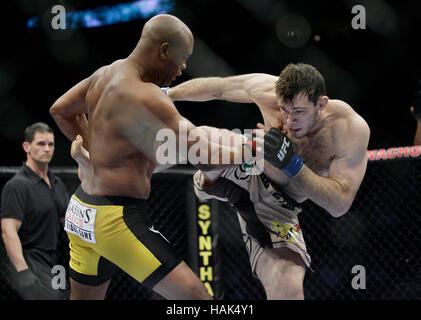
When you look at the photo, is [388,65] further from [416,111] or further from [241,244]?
[241,244]

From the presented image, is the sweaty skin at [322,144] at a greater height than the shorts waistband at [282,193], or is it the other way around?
the sweaty skin at [322,144]

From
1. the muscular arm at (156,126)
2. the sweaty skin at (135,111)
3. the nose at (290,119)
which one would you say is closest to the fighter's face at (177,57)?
Answer: the sweaty skin at (135,111)

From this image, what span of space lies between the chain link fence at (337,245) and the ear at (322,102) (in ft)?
3.44

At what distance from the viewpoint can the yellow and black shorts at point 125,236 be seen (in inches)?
66.6

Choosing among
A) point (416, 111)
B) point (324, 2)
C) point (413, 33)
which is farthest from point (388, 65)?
point (416, 111)

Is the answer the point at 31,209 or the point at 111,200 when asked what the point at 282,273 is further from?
the point at 31,209

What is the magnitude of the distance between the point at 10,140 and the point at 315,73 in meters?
3.05

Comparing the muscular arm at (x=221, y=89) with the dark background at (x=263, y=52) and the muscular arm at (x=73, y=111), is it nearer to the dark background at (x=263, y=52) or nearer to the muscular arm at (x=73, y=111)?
the muscular arm at (x=73, y=111)

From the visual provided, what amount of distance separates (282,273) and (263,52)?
2245 mm

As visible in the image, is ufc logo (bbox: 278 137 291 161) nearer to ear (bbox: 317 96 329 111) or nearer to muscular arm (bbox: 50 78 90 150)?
ear (bbox: 317 96 329 111)

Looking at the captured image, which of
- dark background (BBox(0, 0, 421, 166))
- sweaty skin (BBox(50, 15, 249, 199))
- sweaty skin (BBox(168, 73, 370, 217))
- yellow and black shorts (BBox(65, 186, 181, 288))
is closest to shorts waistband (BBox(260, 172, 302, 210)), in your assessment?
sweaty skin (BBox(168, 73, 370, 217))

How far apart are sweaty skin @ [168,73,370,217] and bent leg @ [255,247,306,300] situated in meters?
0.24

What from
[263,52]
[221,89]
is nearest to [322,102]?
[221,89]

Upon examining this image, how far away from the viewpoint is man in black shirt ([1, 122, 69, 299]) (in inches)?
110
